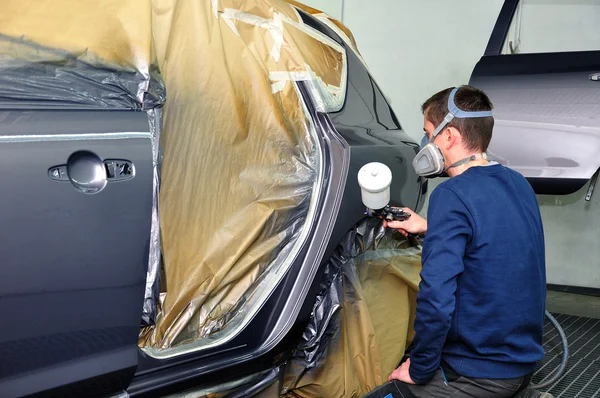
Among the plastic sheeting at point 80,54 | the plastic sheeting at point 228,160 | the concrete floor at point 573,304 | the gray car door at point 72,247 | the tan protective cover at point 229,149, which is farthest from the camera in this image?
the concrete floor at point 573,304

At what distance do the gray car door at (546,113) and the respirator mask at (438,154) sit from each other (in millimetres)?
1462

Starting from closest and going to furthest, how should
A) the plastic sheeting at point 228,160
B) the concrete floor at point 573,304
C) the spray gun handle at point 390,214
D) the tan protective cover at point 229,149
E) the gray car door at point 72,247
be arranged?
the gray car door at point 72,247, the tan protective cover at point 229,149, the plastic sheeting at point 228,160, the spray gun handle at point 390,214, the concrete floor at point 573,304

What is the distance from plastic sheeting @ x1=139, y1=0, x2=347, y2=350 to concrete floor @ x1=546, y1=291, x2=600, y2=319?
2.60 metres

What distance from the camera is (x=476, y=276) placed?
1.65m

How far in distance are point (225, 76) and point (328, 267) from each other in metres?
0.78

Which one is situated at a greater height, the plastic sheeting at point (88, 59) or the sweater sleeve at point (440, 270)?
the plastic sheeting at point (88, 59)

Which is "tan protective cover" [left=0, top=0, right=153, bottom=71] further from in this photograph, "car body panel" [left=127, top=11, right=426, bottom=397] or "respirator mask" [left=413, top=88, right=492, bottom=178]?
"respirator mask" [left=413, top=88, right=492, bottom=178]

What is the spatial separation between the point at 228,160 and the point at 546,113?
2.00 m

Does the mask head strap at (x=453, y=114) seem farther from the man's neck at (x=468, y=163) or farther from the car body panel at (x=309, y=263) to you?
the car body panel at (x=309, y=263)

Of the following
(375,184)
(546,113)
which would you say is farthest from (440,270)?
(546,113)

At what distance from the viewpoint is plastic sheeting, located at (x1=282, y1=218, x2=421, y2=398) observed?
213cm

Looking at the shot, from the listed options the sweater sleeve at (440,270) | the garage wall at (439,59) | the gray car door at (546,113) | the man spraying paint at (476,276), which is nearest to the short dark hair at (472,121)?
the man spraying paint at (476,276)

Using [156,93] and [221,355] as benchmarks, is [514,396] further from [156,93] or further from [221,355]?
[156,93]

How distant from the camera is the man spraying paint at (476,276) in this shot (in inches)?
63.2
